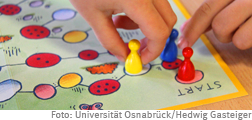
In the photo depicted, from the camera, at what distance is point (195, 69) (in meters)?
0.66

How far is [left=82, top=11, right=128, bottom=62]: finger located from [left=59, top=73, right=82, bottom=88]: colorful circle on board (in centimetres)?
11

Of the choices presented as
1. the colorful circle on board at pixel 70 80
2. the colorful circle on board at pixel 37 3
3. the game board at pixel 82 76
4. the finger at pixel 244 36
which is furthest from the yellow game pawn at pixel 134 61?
the colorful circle on board at pixel 37 3

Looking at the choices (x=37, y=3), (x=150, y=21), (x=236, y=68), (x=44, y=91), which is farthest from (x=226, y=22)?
(x=37, y=3)

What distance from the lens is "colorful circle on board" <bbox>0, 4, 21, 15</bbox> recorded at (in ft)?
2.86

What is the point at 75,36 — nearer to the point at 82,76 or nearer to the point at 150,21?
the point at 82,76

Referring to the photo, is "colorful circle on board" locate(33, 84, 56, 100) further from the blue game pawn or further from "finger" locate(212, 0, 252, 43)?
"finger" locate(212, 0, 252, 43)

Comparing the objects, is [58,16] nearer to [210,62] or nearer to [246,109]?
[210,62]

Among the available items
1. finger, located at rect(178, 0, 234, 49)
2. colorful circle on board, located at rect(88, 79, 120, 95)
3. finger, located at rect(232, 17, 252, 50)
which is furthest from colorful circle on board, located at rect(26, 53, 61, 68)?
finger, located at rect(232, 17, 252, 50)

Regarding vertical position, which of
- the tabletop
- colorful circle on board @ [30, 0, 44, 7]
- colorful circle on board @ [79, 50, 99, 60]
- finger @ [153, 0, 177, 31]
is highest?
colorful circle on board @ [30, 0, 44, 7]

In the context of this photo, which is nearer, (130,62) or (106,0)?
(106,0)

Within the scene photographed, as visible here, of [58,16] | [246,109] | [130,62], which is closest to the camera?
[246,109]

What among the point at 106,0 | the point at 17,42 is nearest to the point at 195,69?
the point at 106,0

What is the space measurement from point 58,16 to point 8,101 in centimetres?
40

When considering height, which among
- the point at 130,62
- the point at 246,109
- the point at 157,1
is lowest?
the point at 246,109
